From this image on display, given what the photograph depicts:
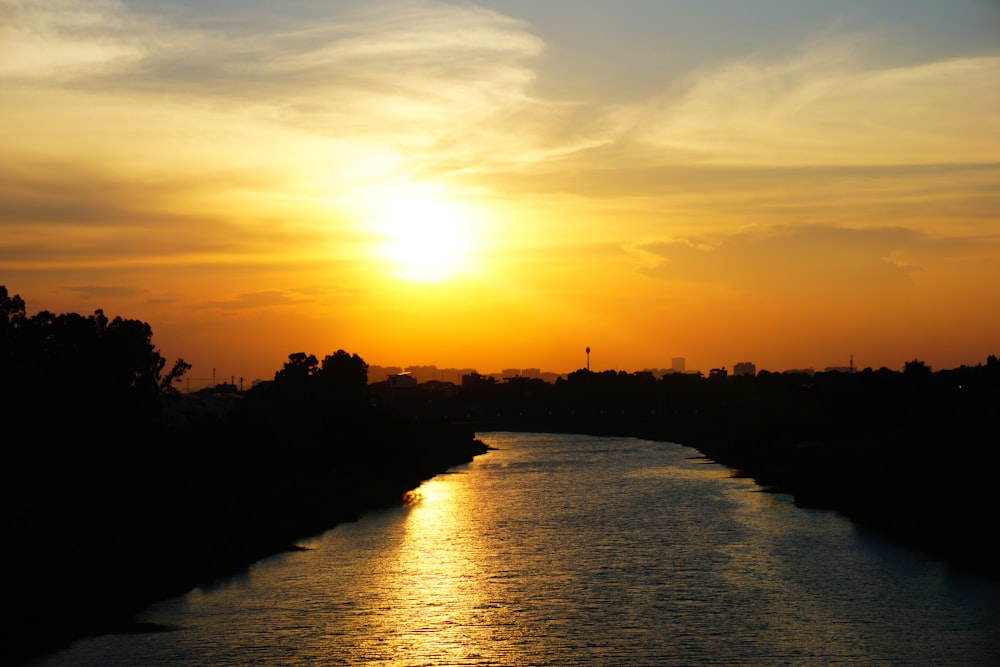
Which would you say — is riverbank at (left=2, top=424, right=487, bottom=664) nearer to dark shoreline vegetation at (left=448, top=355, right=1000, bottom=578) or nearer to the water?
the water

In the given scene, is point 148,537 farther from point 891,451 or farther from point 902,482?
point 891,451

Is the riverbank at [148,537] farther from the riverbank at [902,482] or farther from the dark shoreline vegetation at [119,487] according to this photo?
the riverbank at [902,482]

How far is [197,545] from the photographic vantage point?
176 feet

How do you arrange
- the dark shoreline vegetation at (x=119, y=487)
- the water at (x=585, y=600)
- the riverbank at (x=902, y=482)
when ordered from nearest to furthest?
the water at (x=585, y=600) → the dark shoreline vegetation at (x=119, y=487) → the riverbank at (x=902, y=482)

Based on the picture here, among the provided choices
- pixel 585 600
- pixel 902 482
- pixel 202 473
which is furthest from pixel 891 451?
pixel 202 473

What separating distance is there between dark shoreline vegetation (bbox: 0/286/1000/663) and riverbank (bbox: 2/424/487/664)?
0.11 metres

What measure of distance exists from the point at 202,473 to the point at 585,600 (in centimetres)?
2932

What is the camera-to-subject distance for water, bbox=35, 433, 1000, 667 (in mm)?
35906

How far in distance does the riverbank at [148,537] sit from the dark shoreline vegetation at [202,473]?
0.11 metres

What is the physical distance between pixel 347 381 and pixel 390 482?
1971 centimetres

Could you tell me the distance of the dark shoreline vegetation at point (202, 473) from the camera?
45.2m

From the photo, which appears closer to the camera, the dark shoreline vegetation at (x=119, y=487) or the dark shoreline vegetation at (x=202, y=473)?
the dark shoreline vegetation at (x=119, y=487)

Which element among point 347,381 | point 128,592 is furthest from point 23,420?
point 347,381

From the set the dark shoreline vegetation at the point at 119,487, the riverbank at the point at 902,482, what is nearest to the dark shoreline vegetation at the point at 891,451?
the riverbank at the point at 902,482
